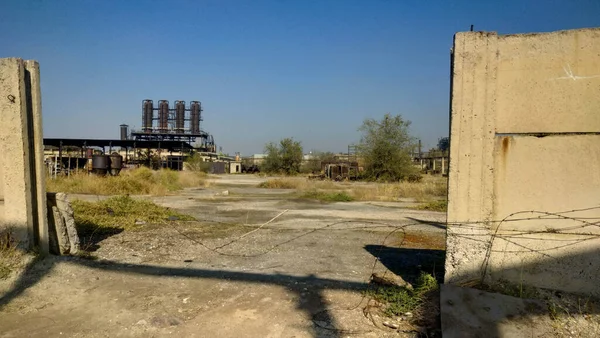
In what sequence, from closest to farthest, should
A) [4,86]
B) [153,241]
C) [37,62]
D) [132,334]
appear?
[132,334], [4,86], [37,62], [153,241]

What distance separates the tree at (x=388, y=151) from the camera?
105 ft

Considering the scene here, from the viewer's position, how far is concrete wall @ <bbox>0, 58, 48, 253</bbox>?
475 centimetres

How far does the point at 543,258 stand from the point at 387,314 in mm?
1600

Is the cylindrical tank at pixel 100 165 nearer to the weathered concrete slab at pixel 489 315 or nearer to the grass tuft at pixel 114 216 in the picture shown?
the grass tuft at pixel 114 216

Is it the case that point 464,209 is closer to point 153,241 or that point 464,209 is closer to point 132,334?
point 132,334

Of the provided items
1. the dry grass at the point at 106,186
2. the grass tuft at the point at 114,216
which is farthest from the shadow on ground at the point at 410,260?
the dry grass at the point at 106,186

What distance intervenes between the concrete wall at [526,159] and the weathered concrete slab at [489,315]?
344 millimetres

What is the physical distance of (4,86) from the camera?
15.5ft

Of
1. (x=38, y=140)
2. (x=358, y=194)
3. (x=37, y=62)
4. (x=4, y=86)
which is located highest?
(x=37, y=62)

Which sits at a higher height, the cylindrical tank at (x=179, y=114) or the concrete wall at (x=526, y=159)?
the cylindrical tank at (x=179, y=114)

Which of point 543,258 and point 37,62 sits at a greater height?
point 37,62

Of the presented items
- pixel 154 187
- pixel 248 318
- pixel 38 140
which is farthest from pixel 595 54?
pixel 154 187

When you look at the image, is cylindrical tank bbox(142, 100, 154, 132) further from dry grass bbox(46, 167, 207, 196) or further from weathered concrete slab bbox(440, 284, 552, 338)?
weathered concrete slab bbox(440, 284, 552, 338)

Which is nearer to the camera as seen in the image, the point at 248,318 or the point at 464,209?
the point at 248,318
